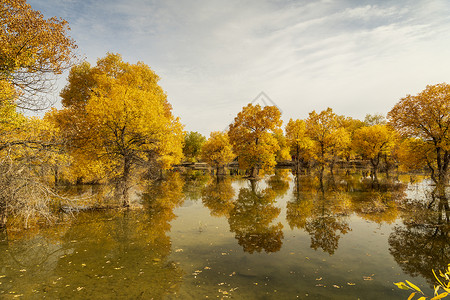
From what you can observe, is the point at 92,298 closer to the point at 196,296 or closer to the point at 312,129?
the point at 196,296

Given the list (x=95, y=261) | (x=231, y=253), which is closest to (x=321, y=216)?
(x=231, y=253)

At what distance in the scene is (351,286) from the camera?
7.81m

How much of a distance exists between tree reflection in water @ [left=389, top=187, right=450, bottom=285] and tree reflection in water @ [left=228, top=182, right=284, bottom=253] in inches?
191

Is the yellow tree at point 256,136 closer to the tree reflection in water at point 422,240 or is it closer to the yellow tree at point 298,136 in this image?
the yellow tree at point 298,136

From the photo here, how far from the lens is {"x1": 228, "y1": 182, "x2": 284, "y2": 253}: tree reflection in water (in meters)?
11.2

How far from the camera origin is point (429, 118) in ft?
77.1

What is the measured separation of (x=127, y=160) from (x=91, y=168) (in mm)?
2475

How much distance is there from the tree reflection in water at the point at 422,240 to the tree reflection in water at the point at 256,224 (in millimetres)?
4856

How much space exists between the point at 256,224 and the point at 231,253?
401cm

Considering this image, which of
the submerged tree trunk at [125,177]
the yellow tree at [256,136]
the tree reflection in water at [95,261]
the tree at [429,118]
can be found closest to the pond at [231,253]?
the tree reflection in water at [95,261]

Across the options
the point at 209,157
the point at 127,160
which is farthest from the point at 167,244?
the point at 209,157

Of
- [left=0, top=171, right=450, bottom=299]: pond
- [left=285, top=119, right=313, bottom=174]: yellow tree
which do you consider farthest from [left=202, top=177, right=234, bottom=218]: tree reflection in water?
[left=285, top=119, right=313, bottom=174]: yellow tree

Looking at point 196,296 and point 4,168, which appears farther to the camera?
point 4,168

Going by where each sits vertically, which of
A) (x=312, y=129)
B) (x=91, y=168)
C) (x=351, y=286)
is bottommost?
(x=351, y=286)
